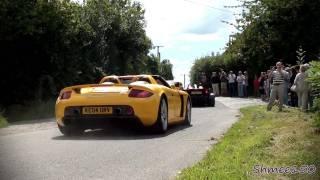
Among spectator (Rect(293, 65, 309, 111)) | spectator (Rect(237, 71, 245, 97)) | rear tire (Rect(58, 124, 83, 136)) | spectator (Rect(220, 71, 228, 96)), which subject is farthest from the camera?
spectator (Rect(220, 71, 228, 96))

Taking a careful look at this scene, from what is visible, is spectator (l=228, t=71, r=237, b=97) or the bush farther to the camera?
spectator (l=228, t=71, r=237, b=97)

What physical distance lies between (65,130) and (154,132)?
5.45ft

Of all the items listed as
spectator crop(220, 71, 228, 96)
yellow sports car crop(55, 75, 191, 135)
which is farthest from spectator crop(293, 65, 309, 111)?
spectator crop(220, 71, 228, 96)

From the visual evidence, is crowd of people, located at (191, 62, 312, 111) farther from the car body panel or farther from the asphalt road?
the asphalt road

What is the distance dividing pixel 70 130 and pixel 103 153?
3.14 metres

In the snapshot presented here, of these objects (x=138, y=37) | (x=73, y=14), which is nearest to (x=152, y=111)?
(x=73, y=14)

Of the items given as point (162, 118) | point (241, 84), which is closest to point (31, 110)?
point (162, 118)

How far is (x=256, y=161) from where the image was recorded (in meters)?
7.12

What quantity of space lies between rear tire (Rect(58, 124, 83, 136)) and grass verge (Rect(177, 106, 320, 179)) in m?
2.93

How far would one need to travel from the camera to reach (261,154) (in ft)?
25.0

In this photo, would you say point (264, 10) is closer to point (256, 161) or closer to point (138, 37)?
point (138, 37)

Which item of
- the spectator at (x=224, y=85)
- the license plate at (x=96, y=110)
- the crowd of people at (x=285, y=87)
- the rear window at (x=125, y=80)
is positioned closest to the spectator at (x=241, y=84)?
the spectator at (x=224, y=85)

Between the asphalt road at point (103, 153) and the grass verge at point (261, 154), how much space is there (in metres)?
0.37

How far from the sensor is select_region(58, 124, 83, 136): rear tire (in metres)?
11.4
